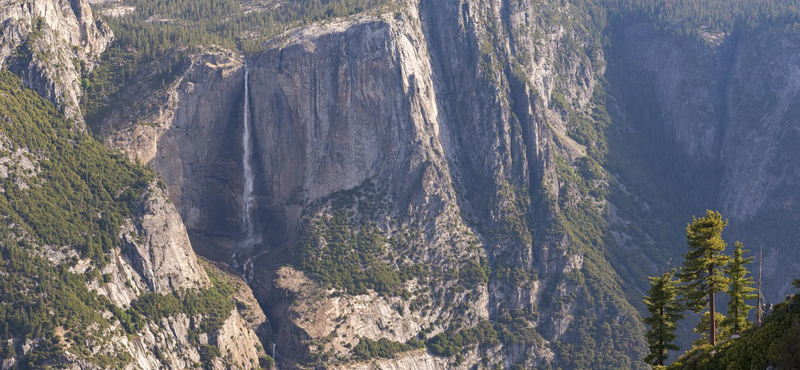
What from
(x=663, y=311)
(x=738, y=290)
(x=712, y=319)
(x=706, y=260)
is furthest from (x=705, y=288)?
(x=663, y=311)

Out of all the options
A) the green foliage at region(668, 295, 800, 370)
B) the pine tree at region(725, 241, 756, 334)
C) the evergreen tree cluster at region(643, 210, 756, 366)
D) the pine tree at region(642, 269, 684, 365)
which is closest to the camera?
the green foliage at region(668, 295, 800, 370)

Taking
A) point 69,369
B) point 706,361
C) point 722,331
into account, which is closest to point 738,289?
point 722,331

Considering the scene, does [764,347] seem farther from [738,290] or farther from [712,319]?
[738,290]

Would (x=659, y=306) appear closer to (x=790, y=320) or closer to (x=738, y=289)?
(x=738, y=289)

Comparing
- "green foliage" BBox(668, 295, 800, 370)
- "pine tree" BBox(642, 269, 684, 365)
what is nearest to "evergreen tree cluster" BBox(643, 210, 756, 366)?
"pine tree" BBox(642, 269, 684, 365)

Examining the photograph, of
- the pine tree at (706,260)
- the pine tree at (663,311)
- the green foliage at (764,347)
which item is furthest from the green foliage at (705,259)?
the green foliage at (764,347)

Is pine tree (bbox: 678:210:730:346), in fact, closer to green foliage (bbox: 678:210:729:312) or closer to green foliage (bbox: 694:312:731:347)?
green foliage (bbox: 678:210:729:312)
